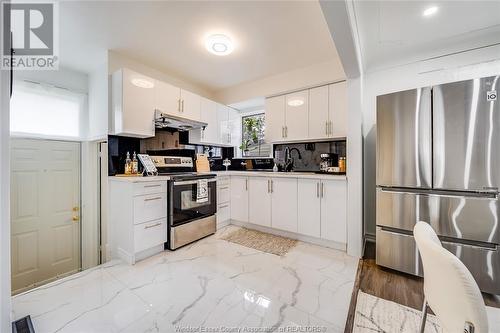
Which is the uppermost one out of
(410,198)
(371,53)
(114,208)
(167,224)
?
(371,53)

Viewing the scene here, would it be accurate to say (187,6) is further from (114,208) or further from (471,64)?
(471,64)

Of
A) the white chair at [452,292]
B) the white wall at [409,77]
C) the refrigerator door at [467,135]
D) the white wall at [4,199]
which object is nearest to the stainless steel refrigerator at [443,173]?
the refrigerator door at [467,135]

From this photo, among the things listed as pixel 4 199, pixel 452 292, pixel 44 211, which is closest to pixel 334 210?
pixel 452 292

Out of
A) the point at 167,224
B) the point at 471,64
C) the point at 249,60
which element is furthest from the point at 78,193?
the point at 471,64

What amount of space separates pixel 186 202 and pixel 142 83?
1567 millimetres

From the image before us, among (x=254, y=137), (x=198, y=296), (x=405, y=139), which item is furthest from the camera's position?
(x=254, y=137)

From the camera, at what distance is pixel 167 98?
2.86m

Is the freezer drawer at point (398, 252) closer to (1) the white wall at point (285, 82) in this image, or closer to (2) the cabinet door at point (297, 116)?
(2) the cabinet door at point (297, 116)

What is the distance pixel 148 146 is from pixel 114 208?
92 centimetres

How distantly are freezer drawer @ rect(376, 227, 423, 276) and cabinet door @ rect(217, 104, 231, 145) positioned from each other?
2688 mm

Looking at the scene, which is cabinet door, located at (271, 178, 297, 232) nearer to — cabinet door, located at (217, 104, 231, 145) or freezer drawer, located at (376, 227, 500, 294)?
freezer drawer, located at (376, 227, 500, 294)

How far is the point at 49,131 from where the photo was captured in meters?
2.68

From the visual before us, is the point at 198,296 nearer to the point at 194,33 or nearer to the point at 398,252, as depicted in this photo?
the point at 398,252

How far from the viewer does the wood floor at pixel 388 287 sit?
1.65 metres
